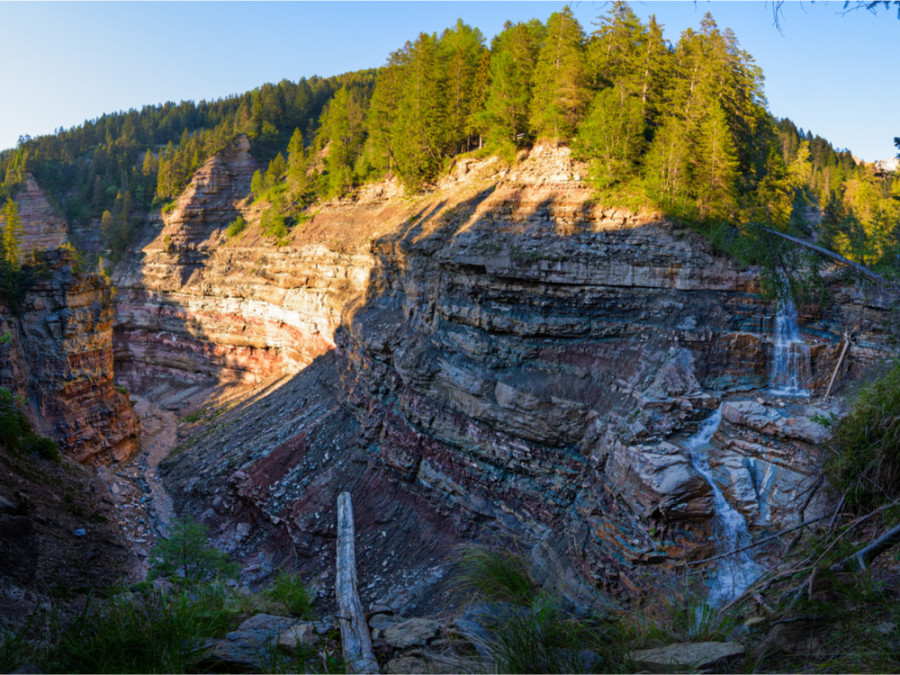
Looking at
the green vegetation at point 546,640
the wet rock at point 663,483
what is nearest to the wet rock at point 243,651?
the green vegetation at point 546,640

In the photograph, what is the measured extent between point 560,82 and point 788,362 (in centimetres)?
1628

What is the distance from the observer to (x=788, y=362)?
55.5ft

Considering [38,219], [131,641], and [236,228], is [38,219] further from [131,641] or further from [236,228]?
[131,641]

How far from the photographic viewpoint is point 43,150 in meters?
83.3

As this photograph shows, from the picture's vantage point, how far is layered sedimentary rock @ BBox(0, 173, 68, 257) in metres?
58.4

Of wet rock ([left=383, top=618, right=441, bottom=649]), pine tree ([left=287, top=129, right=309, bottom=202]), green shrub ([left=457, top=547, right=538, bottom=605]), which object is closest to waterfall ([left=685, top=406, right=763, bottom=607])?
green shrub ([left=457, top=547, right=538, bottom=605])

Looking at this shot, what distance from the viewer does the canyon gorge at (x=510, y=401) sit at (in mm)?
13695

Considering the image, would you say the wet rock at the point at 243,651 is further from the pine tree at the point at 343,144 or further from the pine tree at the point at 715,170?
the pine tree at the point at 343,144

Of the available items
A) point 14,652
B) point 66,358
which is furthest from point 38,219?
point 14,652

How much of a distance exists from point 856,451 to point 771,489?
28.6 feet

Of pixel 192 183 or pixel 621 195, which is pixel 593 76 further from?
pixel 192 183

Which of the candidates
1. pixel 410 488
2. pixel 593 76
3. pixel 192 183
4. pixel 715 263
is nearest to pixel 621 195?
pixel 715 263

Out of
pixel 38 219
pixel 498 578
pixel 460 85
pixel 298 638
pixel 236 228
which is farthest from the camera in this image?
pixel 38 219

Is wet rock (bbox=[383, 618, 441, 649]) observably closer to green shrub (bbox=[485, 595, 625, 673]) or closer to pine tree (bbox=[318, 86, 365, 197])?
green shrub (bbox=[485, 595, 625, 673])
